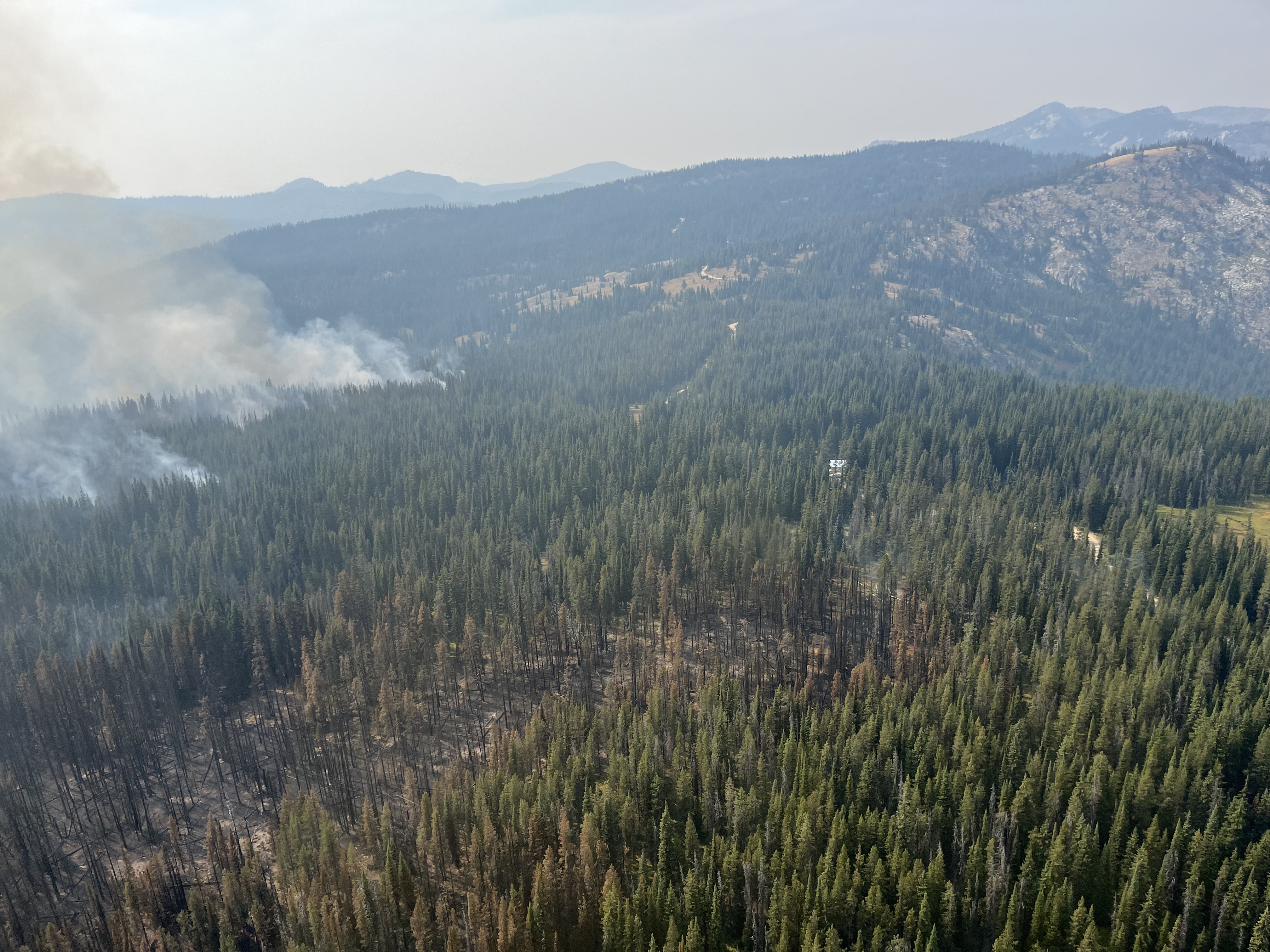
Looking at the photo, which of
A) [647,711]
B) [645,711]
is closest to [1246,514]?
[645,711]

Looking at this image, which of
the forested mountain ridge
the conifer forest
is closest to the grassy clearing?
the conifer forest

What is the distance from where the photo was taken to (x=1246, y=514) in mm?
166750

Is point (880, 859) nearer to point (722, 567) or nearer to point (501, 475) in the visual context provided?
point (722, 567)

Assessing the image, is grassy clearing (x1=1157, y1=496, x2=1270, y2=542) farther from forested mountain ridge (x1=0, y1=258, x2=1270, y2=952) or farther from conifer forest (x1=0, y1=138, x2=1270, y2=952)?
forested mountain ridge (x1=0, y1=258, x2=1270, y2=952)

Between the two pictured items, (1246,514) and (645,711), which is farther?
(1246,514)

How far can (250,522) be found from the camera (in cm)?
16088

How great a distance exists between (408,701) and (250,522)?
83.3 metres

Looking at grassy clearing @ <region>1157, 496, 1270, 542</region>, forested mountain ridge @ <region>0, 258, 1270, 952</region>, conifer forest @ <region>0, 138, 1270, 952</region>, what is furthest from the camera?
grassy clearing @ <region>1157, 496, 1270, 542</region>

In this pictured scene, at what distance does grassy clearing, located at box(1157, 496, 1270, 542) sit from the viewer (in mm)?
156000

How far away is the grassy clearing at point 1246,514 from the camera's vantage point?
512ft

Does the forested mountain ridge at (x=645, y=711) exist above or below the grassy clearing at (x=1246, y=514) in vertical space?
above

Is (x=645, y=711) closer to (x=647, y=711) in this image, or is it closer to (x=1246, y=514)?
(x=647, y=711)

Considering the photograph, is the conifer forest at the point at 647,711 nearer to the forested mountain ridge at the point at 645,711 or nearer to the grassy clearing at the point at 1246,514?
the forested mountain ridge at the point at 645,711

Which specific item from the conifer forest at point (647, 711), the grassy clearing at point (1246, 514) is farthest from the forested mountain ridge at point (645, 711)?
the grassy clearing at point (1246, 514)
